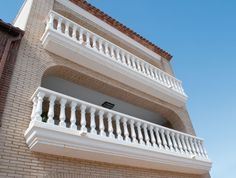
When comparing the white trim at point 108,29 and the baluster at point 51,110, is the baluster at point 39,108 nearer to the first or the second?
the baluster at point 51,110

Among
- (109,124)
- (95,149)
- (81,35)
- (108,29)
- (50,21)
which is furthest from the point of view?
(108,29)

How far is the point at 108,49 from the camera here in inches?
315

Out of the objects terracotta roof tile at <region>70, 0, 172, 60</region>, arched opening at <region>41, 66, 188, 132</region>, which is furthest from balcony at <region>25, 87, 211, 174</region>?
terracotta roof tile at <region>70, 0, 172, 60</region>

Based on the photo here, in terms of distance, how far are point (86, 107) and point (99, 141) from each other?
3.28 feet

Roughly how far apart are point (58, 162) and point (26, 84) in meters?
2.09

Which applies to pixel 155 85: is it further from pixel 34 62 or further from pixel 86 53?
pixel 34 62

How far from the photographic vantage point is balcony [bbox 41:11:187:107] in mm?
6508

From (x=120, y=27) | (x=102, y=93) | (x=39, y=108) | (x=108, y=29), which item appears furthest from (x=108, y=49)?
(x=39, y=108)

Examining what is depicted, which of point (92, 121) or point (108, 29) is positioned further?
point (108, 29)

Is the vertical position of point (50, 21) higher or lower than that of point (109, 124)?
higher

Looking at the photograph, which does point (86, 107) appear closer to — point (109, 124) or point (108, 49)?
point (109, 124)

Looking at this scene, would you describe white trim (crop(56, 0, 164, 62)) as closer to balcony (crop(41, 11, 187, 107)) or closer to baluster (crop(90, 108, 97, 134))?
balcony (crop(41, 11, 187, 107))

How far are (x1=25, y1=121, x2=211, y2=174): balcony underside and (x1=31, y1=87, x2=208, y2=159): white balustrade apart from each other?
0.14 m

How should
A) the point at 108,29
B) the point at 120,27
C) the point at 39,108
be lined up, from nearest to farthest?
1. the point at 39,108
2. the point at 108,29
3. the point at 120,27
